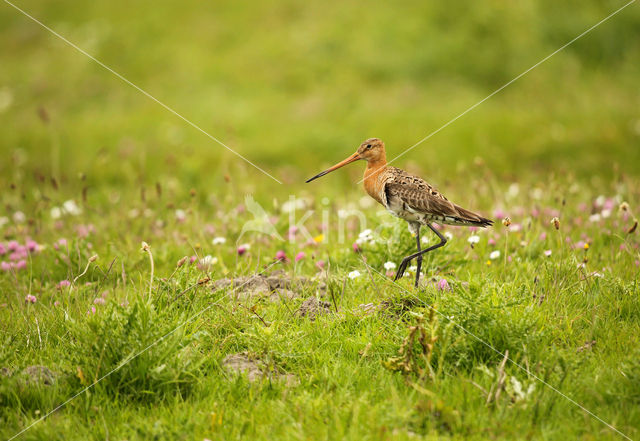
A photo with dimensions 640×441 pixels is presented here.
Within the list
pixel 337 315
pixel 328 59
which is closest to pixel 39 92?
pixel 328 59

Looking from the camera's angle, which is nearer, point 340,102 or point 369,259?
point 369,259

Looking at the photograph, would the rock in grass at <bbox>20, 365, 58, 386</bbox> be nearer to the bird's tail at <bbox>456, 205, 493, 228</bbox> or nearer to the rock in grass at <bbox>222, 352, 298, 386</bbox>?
the rock in grass at <bbox>222, 352, 298, 386</bbox>

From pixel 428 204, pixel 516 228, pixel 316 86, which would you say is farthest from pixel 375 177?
pixel 316 86

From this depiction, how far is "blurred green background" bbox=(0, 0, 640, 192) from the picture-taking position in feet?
38.0

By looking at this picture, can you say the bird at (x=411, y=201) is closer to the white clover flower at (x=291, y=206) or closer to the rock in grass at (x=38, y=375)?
the white clover flower at (x=291, y=206)

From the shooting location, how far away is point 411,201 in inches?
191

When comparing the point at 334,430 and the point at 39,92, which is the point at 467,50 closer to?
the point at 39,92

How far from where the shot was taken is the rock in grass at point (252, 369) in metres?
3.92

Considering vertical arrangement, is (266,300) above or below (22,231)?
above

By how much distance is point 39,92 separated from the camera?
1468 cm

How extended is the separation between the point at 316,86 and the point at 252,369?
1109 centimetres

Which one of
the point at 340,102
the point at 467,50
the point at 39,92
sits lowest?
the point at 39,92

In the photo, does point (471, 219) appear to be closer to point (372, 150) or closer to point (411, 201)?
point (411, 201)

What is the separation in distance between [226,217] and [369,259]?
1.97 metres
